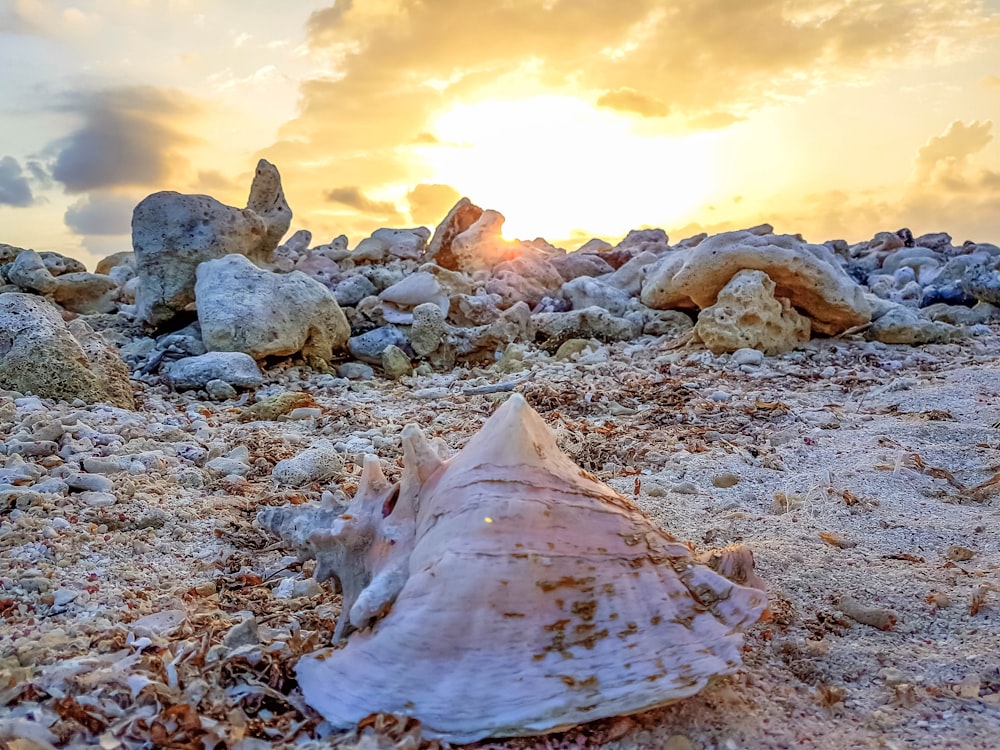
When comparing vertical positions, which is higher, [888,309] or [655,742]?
[888,309]

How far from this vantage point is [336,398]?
655 centimetres

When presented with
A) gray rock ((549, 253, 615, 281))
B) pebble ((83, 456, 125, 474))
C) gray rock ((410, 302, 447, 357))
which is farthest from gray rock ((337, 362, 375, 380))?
gray rock ((549, 253, 615, 281))

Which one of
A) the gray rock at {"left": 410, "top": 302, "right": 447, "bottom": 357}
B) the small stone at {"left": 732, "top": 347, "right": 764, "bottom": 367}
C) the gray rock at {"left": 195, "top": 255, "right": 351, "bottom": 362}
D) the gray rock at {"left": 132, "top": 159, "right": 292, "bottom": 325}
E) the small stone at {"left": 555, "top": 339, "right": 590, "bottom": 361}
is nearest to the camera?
the small stone at {"left": 732, "top": 347, "right": 764, "bottom": 367}

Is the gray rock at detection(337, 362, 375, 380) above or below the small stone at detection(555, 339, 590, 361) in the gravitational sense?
below

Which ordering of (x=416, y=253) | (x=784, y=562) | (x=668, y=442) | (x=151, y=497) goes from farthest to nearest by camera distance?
(x=416, y=253) → (x=668, y=442) → (x=151, y=497) → (x=784, y=562)

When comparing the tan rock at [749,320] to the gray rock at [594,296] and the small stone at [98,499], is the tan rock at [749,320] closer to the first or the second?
the gray rock at [594,296]

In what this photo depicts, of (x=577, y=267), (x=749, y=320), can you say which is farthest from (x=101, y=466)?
(x=577, y=267)

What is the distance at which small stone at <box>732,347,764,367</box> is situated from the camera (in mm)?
7098

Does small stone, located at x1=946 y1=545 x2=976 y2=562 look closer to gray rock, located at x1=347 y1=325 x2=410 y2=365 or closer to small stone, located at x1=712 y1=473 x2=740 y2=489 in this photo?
small stone, located at x1=712 y1=473 x2=740 y2=489

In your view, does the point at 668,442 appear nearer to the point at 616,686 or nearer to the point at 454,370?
the point at 616,686

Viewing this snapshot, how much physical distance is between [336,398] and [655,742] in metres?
5.23

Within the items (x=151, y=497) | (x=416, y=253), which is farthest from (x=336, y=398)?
(x=416, y=253)

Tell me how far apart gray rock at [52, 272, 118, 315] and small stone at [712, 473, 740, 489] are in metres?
9.20

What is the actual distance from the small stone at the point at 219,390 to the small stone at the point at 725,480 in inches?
170
